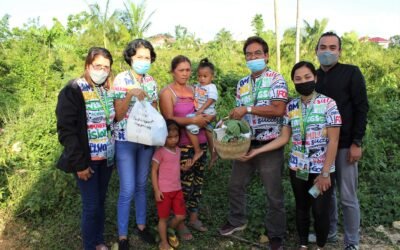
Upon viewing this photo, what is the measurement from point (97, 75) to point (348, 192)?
2.54m

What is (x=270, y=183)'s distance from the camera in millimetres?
3498

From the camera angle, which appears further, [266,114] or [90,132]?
[266,114]

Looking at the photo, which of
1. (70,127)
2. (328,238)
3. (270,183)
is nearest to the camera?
(70,127)

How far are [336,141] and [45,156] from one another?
14.6ft

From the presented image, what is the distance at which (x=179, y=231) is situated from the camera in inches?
154

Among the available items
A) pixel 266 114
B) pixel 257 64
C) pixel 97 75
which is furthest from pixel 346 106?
pixel 97 75

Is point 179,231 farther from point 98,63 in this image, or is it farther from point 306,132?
point 98,63

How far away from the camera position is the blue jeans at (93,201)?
3168 mm

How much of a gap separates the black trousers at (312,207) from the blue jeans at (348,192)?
0.13 meters

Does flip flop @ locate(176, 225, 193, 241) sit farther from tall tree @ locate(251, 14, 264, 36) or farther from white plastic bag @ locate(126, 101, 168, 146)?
tall tree @ locate(251, 14, 264, 36)

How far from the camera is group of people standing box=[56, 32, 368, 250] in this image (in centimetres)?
310

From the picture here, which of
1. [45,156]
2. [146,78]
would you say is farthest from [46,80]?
[146,78]

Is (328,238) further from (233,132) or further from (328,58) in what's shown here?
(328,58)

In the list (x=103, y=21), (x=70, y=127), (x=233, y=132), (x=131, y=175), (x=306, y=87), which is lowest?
(x=131, y=175)
